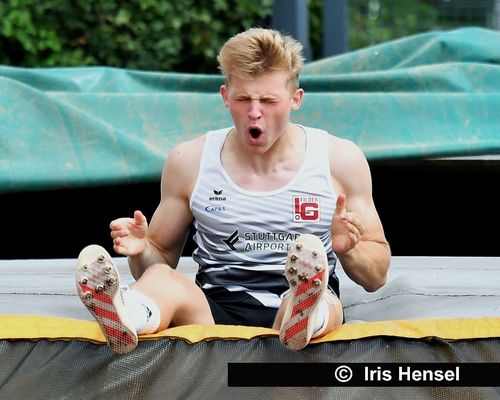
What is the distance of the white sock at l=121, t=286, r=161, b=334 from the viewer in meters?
2.43

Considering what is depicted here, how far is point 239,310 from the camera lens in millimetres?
2859

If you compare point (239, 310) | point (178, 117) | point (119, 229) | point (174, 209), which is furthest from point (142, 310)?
point (178, 117)

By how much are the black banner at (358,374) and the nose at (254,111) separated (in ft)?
2.17

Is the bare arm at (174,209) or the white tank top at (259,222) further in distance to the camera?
the bare arm at (174,209)

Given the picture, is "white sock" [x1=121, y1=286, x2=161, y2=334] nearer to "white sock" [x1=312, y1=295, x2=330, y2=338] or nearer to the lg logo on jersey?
"white sock" [x1=312, y1=295, x2=330, y2=338]

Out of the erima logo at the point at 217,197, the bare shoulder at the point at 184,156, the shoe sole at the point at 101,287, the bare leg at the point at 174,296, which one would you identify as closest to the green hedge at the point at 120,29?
the bare shoulder at the point at 184,156

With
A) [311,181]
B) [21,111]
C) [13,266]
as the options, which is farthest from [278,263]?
[21,111]

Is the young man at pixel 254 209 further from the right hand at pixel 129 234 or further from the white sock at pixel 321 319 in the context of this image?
the white sock at pixel 321 319

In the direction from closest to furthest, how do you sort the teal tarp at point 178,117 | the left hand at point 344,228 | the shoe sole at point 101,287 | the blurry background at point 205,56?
the shoe sole at point 101,287, the left hand at point 344,228, the teal tarp at point 178,117, the blurry background at point 205,56

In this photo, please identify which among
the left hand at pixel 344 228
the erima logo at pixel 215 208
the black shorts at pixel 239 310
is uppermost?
the left hand at pixel 344 228

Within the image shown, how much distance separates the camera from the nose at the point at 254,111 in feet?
9.00

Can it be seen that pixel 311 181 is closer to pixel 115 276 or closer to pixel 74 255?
pixel 115 276

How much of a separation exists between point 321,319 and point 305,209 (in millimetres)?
507

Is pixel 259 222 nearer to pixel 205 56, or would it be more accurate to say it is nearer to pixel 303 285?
pixel 303 285
